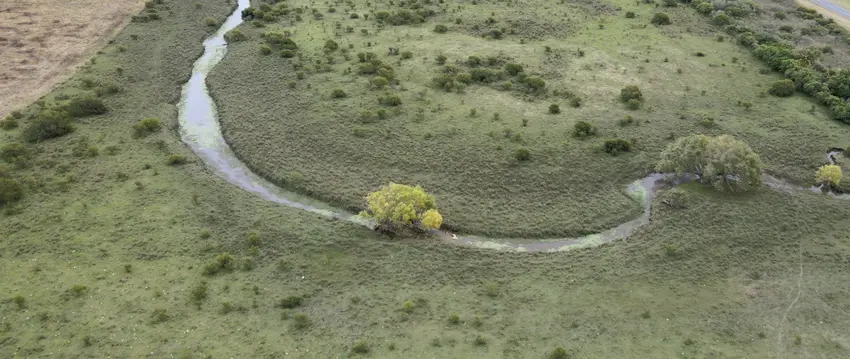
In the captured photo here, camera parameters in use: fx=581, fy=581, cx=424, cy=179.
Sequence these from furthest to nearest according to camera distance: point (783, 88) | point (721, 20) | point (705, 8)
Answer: point (705, 8) → point (721, 20) → point (783, 88)

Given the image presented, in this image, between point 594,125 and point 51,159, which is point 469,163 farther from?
point 51,159

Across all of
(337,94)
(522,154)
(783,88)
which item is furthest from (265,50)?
(783,88)

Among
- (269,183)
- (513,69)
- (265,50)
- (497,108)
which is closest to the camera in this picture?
(269,183)

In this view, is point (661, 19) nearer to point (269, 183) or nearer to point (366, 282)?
point (269, 183)

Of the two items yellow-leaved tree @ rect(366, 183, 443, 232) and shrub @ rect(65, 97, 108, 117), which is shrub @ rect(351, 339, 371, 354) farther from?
shrub @ rect(65, 97, 108, 117)

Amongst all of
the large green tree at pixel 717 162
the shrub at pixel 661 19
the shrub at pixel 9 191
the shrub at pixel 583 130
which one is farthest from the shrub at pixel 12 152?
the shrub at pixel 661 19

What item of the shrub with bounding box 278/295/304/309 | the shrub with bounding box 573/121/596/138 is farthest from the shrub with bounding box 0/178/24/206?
the shrub with bounding box 573/121/596/138

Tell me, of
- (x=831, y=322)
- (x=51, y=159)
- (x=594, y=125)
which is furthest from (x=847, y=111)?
(x=51, y=159)
